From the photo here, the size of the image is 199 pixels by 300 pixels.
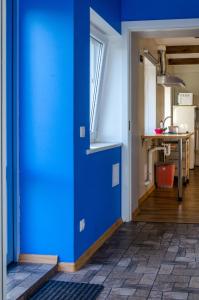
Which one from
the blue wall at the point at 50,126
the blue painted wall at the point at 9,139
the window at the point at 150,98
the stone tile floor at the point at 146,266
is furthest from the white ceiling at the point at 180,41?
the blue painted wall at the point at 9,139

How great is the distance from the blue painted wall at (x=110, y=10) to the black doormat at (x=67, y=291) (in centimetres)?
236

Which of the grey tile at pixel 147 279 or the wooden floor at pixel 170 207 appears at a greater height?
the wooden floor at pixel 170 207

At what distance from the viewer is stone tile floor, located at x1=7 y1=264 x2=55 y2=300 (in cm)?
322

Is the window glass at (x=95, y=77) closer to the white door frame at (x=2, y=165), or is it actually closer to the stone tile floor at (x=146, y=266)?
the stone tile floor at (x=146, y=266)

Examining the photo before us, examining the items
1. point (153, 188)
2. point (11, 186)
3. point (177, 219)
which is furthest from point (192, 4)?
point (153, 188)

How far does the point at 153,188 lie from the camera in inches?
330

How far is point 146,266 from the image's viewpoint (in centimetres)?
402

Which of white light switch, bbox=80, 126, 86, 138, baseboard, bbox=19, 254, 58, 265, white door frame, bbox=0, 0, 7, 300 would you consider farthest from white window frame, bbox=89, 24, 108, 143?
white door frame, bbox=0, 0, 7, 300

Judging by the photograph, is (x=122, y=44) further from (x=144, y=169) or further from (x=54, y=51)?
(x=144, y=169)

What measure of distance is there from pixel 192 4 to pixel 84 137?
2.24 metres

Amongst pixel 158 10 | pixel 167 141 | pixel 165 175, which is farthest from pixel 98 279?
pixel 165 175

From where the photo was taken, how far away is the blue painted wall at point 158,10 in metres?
Result: 5.41

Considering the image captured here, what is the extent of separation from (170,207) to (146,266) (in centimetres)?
272

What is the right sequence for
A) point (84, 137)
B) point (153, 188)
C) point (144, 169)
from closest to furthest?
point (84, 137)
point (144, 169)
point (153, 188)
